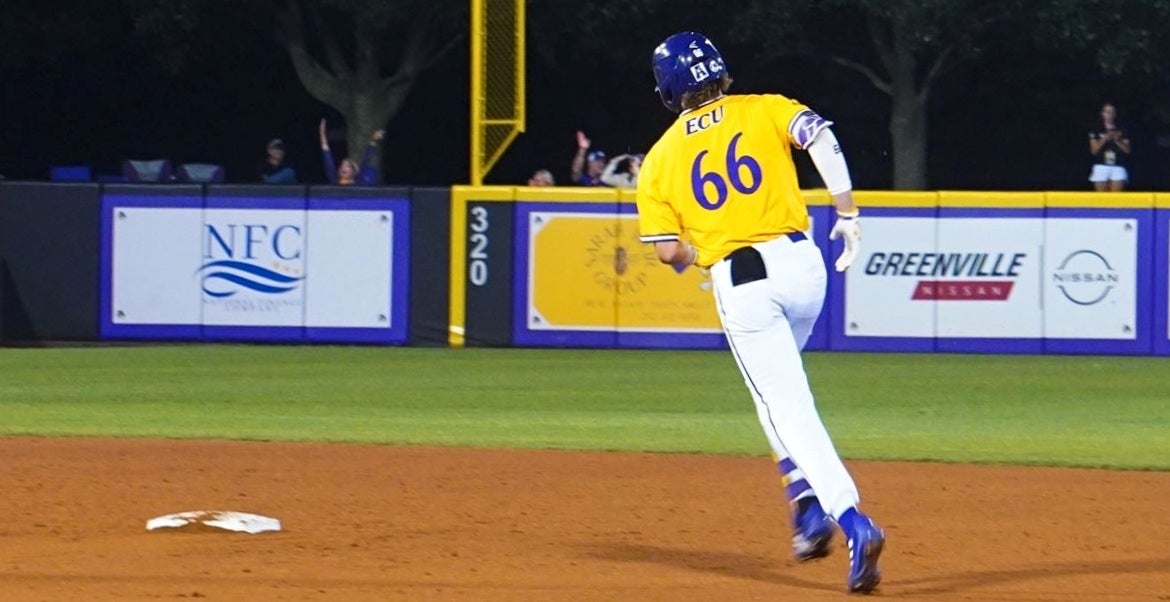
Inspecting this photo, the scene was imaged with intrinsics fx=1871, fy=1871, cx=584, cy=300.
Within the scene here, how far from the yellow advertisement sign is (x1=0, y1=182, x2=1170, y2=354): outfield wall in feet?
0.06

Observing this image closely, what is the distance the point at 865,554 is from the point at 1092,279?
11.6 m

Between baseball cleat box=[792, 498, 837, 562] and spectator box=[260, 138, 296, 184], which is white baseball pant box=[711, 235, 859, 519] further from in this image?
spectator box=[260, 138, 296, 184]

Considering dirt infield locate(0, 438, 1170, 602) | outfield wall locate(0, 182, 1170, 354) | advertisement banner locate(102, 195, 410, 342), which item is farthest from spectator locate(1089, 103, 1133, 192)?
dirt infield locate(0, 438, 1170, 602)

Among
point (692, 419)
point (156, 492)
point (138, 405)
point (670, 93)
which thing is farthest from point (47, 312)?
point (670, 93)

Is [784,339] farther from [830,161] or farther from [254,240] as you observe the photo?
[254,240]

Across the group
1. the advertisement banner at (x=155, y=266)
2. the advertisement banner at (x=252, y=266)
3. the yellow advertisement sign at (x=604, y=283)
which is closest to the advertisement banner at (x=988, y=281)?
the yellow advertisement sign at (x=604, y=283)

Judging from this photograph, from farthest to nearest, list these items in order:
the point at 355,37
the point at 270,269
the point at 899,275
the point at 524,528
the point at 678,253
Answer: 1. the point at 355,37
2. the point at 270,269
3. the point at 899,275
4. the point at 524,528
5. the point at 678,253

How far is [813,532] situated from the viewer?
6531 mm

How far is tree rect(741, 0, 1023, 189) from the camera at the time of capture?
1058 inches

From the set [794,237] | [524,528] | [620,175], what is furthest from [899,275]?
[794,237]

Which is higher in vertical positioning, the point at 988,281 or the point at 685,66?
the point at 685,66

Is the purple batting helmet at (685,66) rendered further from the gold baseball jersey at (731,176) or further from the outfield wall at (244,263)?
the outfield wall at (244,263)

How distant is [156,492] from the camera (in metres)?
8.75

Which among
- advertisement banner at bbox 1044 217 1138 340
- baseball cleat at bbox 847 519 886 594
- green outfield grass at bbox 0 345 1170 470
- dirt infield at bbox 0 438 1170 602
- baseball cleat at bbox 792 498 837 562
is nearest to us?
baseball cleat at bbox 847 519 886 594
